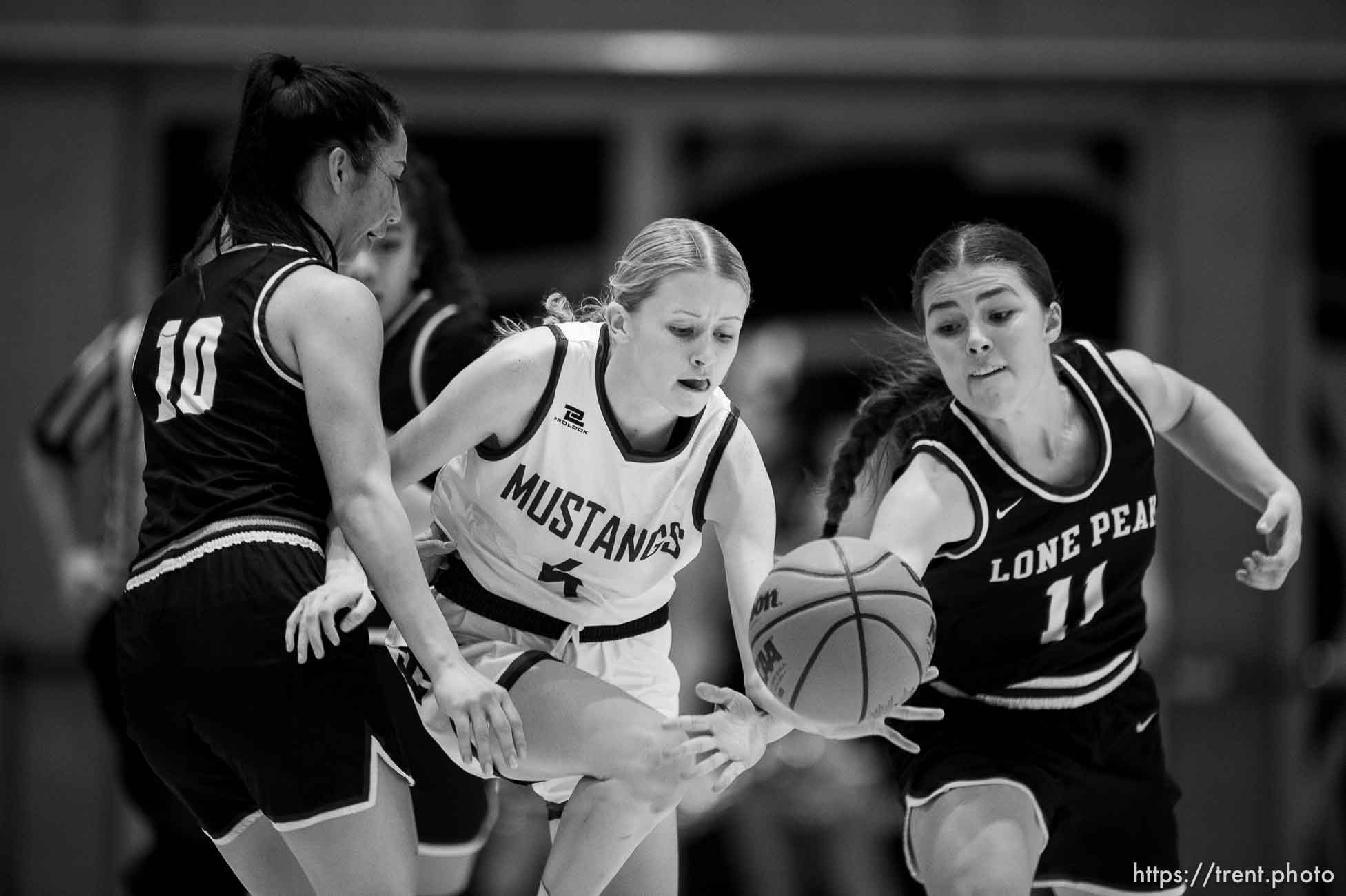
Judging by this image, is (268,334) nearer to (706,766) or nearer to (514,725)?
(514,725)

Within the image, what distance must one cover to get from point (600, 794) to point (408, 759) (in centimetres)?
90

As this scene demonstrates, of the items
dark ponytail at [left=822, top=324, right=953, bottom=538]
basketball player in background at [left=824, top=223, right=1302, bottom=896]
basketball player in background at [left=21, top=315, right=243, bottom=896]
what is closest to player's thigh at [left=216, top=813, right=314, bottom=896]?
basketball player in background at [left=824, top=223, right=1302, bottom=896]

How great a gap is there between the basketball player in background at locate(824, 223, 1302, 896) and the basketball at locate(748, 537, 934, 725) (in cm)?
26

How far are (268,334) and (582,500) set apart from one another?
0.74 m

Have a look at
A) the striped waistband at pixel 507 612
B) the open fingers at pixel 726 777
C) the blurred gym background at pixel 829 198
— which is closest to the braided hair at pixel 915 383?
the striped waistband at pixel 507 612

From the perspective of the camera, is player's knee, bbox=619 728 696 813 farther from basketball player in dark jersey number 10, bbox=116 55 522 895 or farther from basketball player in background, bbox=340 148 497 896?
basketball player in background, bbox=340 148 497 896

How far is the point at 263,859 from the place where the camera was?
2.96 m

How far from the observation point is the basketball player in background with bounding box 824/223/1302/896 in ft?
10.9

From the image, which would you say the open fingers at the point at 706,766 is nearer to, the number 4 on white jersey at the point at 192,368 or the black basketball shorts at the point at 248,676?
the black basketball shorts at the point at 248,676

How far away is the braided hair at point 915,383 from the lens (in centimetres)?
340

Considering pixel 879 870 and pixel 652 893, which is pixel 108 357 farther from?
pixel 879 870

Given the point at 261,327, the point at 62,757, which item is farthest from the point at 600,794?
the point at 62,757

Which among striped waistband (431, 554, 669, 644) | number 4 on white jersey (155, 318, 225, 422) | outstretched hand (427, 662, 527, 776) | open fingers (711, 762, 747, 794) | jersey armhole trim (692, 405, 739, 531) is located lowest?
open fingers (711, 762, 747, 794)

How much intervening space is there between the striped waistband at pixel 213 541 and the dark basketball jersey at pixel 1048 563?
4.95 feet
